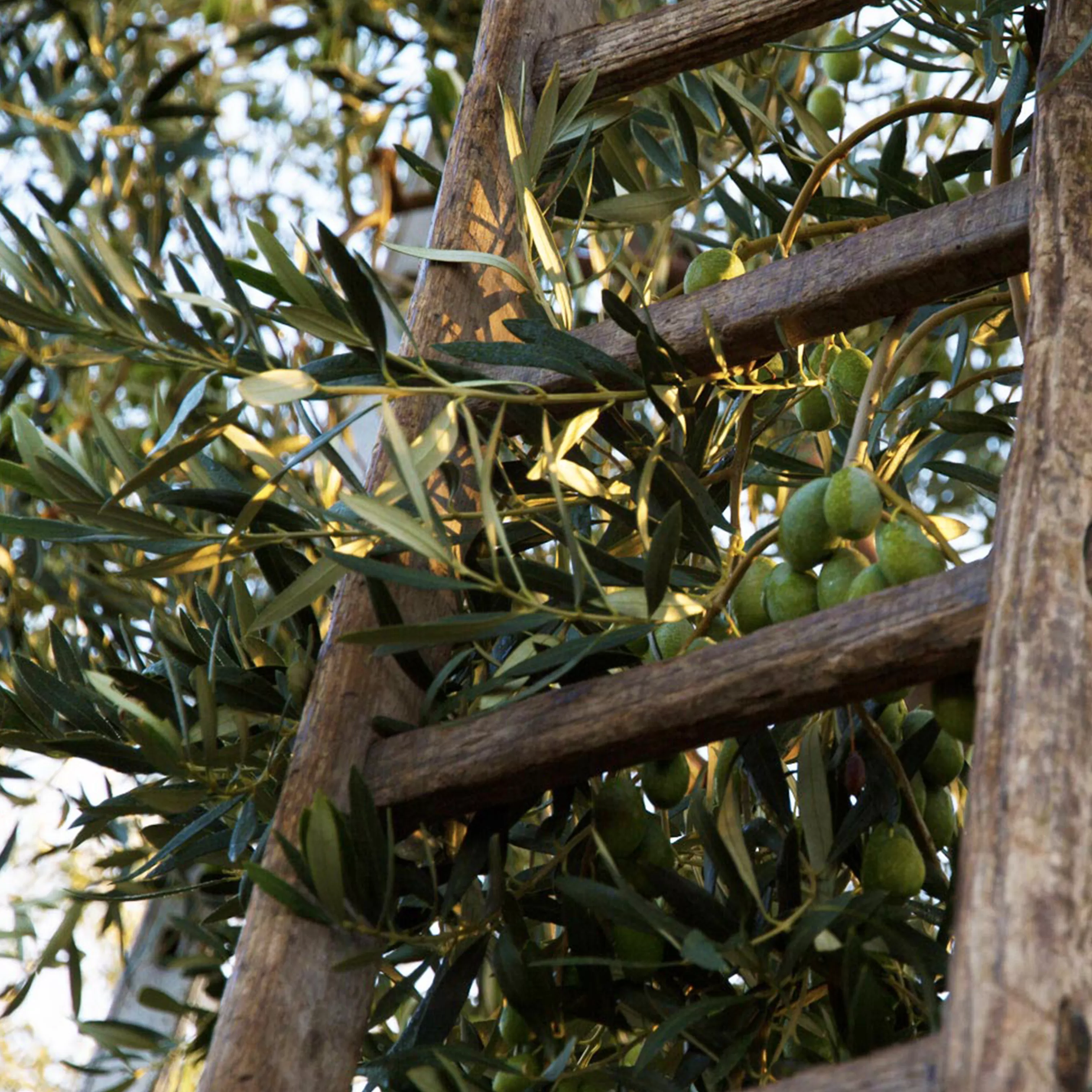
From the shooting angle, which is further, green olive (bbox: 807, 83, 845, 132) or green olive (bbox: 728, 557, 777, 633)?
green olive (bbox: 807, 83, 845, 132)

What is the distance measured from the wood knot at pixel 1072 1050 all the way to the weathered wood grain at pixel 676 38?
0.73m

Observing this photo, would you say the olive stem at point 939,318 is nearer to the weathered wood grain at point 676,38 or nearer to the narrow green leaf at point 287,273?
the weathered wood grain at point 676,38

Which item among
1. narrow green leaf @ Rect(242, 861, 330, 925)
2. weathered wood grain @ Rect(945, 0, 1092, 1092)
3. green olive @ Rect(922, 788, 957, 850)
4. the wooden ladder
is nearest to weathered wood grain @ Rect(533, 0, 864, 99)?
the wooden ladder

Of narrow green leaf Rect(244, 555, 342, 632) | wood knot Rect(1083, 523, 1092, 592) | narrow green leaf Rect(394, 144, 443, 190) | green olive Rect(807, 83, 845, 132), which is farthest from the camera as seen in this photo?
green olive Rect(807, 83, 845, 132)

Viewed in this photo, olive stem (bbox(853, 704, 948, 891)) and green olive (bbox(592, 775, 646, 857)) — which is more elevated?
olive stem (bbox(853, 704, 948, 891))

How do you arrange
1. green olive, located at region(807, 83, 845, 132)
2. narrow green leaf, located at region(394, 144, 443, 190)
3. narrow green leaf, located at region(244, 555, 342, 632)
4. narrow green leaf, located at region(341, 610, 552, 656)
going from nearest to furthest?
narrow green leaf, located at region(341, 610, 552, 656), narrow green leaf, located at region(244, 555, 342, 632), narrow green leaf, located at region(394, 144, 443, 190), green olive, located at region(807, 83, 845, 132)

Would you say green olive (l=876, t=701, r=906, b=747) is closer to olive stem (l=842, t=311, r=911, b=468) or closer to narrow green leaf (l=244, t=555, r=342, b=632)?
olive stem (l=842, t=311, r=911, b=468)

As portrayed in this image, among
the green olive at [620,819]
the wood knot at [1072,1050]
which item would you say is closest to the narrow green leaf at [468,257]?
the green olive at [620,819]

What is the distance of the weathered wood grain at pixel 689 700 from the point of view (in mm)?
663

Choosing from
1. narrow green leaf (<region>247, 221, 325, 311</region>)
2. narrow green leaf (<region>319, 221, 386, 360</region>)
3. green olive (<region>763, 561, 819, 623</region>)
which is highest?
narrow green leaf (<region>247, 221, 325, 311</region>)

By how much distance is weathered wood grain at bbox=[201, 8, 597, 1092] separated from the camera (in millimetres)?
759

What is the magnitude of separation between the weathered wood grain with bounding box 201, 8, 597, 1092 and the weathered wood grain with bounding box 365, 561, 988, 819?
48 mm

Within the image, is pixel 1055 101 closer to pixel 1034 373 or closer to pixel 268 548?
pixel 1034 373

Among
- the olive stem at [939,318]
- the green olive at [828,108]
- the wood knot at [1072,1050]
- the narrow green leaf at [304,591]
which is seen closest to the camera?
the wood knot at [1072,1050]
